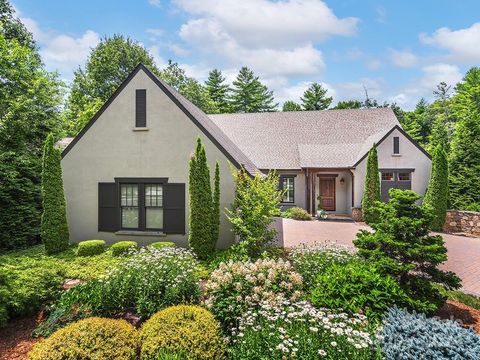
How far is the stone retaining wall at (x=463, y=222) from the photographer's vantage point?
1428 centimetres

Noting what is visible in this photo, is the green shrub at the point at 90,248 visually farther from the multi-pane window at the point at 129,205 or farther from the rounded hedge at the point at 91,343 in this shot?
the rounded hedge at the point at 91,343

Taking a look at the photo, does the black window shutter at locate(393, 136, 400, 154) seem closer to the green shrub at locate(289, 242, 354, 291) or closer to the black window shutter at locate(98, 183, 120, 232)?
the green shrub at locate(289, 242, 354, 291)

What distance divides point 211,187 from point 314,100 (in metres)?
38.7

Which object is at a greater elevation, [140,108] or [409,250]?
[140,108]

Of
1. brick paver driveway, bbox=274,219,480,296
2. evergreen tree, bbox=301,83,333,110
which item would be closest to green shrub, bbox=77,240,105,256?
brick paver driveway, bbox=274,219,480,296

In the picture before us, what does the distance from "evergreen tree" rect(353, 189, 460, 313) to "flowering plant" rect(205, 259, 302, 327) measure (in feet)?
6.00

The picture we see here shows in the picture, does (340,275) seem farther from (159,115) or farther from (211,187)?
(159,115)

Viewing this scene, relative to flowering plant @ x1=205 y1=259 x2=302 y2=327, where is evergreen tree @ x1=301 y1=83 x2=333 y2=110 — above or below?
above

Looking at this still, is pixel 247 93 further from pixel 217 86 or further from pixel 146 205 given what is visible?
pixel 146 205

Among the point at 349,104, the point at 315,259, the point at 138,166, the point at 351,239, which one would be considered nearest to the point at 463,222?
the point at 351,239

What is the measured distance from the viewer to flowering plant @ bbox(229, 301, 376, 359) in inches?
145

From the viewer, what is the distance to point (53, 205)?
10.4 metres

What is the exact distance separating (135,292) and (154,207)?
5.62m

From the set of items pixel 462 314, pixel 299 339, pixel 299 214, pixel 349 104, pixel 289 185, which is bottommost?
pixel 462 314
